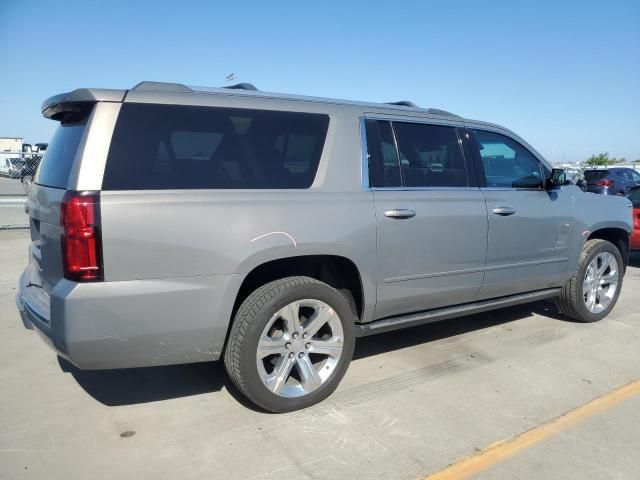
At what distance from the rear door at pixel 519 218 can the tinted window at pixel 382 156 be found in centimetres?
91

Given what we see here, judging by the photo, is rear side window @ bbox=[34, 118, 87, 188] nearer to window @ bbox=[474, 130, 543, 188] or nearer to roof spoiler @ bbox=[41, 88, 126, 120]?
roof spoiler @ bbox=[41, 88, 126, 120]

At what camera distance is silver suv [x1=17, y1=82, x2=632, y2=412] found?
2621 millimetres

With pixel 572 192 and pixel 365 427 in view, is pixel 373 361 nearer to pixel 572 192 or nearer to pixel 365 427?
pixel 365 427

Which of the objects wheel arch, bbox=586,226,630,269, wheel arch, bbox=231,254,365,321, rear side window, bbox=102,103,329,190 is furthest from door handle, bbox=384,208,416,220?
wheel arch, bbox=586,226,630,269

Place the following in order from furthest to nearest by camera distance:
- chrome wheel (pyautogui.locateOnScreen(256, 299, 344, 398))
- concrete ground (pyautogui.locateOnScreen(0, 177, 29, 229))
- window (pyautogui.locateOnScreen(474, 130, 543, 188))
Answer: concrete ground (pyautogui.locateOnScreen(0, 177, 29, 229))
window (pyautogui.locateOnScreen(474, 130, 543, 188))
chrome wheel (pyautogui.locateOnScreen(256, 299, 344, 398))

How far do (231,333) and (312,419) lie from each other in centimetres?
74

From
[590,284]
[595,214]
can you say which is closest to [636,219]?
[590,284]

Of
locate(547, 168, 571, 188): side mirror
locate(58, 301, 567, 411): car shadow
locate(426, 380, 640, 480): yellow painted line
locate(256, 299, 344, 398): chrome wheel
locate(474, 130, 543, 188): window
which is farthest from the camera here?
locate(547, 168, 571, 188): side mirror

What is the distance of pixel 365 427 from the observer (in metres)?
3.05

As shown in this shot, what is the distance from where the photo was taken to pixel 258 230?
→ 2936 mm

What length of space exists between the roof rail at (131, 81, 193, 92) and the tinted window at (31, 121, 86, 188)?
36cm

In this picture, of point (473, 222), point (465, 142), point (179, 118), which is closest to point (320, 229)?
point (179, 118)

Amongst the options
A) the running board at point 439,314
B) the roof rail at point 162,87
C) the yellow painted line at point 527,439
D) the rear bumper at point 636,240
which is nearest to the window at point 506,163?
the running board at point 439,314

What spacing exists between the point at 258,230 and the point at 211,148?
0.55 meters
